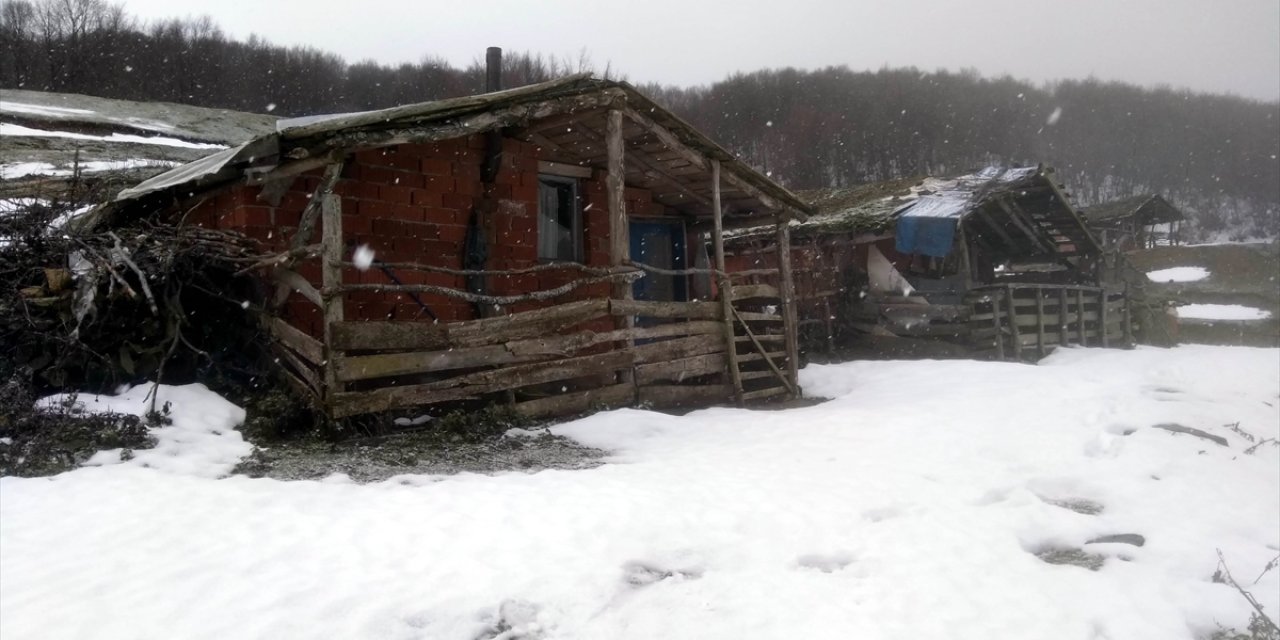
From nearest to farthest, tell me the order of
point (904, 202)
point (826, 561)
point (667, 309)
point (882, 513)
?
point (826, 561) → point (882, 513) → point (667, 309) → point (904, 202)

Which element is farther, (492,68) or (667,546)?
(492,68)

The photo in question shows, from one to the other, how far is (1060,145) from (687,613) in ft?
180

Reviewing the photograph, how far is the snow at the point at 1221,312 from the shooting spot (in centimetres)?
2467

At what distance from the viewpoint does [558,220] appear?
32.8 ft

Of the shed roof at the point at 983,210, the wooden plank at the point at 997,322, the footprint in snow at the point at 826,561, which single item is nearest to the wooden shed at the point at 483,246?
the footprint in snow at the point at 826,561

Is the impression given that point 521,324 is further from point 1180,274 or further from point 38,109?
point 1180,274

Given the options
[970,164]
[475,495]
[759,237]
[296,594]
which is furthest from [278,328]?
[970,164]

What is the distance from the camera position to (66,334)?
5938 mm

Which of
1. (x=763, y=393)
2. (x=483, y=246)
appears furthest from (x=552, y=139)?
(x=763, y=393)

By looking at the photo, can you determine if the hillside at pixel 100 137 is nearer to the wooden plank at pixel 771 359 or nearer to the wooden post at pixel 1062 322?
the wooden plank at pixel 771 359

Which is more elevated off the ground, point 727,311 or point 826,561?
point 727,311

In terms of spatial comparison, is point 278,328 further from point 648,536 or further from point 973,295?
point 973,295

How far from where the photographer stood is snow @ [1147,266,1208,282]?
1288 inches

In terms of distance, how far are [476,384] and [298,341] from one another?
1.49 m
